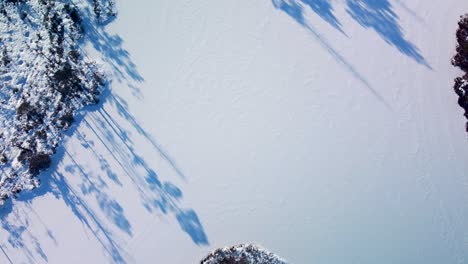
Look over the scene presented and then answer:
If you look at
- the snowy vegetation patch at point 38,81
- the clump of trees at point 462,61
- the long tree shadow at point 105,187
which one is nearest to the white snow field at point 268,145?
the long tree shadow at point 105,187

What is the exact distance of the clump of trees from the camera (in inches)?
352

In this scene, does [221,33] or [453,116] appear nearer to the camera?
[453,116]

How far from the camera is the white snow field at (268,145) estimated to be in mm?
8602

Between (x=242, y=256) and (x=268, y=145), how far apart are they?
2264mm

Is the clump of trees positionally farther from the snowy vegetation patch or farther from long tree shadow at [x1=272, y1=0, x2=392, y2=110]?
the snowy vegetation patch

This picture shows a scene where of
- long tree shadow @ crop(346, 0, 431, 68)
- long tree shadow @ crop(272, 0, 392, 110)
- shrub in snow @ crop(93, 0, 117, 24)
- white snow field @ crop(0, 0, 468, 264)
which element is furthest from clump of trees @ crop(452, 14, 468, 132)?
shrub in snow @ crop(93, 0, 117, 24)

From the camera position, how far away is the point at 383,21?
31.1 ft

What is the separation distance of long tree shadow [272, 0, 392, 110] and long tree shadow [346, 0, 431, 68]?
0.88 metres

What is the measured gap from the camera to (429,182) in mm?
8688

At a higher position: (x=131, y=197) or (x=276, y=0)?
(x=276, y=0)

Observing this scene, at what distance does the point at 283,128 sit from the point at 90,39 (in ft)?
15.7

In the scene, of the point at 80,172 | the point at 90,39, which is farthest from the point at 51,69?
the point at 80,172

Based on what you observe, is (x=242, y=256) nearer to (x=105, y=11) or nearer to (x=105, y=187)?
(x=105, y=187)

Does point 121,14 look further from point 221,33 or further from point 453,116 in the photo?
point 453,116
